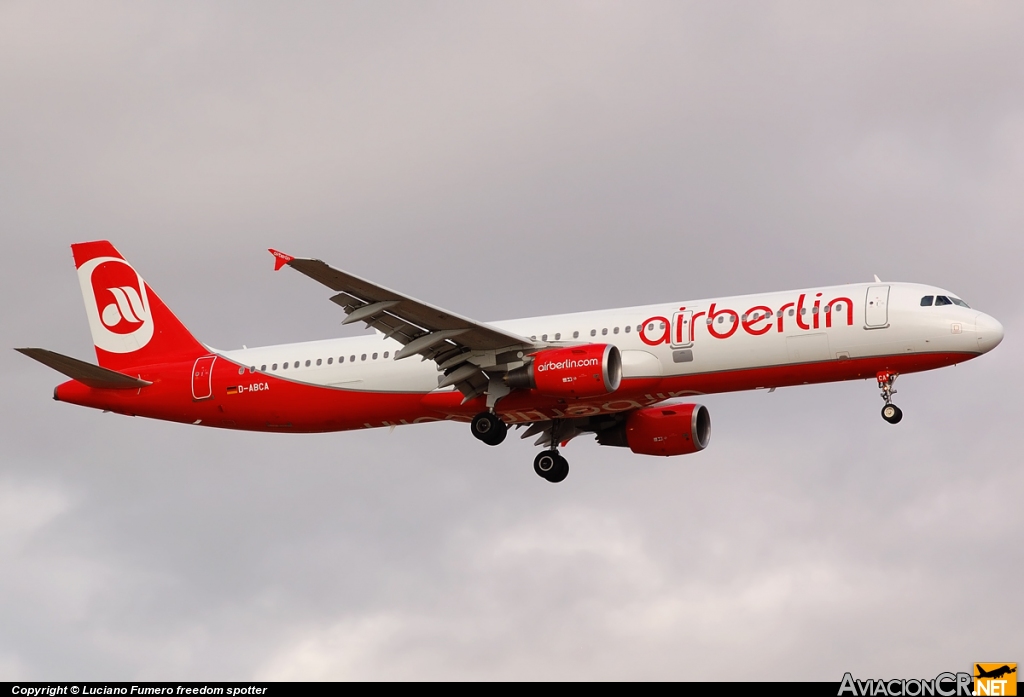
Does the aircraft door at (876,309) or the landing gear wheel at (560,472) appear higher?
the aircraft door at (876,309)

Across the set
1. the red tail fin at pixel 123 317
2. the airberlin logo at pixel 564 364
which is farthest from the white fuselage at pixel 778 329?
the red tail fin at pixel 123 317

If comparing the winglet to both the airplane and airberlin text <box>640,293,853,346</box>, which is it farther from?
airberlin text <box>640,293,853,346</box>

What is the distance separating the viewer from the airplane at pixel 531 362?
47.3 metres

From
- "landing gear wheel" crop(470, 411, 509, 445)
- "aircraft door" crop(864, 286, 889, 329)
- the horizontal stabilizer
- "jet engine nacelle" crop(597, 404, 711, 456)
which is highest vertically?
"aircraft door" crop(864, 286, 889, 329)

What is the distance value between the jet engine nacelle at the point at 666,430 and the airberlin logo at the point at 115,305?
1809 centimetres

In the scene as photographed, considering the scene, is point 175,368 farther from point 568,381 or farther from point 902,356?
point 902,356

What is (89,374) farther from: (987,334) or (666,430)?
(987,334)

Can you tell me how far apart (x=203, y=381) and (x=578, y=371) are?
14448 millimetres

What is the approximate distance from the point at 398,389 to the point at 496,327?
405 cm

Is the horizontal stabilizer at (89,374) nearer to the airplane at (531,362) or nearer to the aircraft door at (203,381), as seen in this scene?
the airplane at (531,362)

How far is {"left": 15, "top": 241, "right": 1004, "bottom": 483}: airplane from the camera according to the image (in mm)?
47281

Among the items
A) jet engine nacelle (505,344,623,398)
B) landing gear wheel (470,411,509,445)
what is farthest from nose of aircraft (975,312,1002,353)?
landing gear wheel (470,411,509,445)

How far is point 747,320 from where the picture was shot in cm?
4803

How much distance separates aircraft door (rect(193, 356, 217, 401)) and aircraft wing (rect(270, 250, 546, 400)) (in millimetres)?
8236
